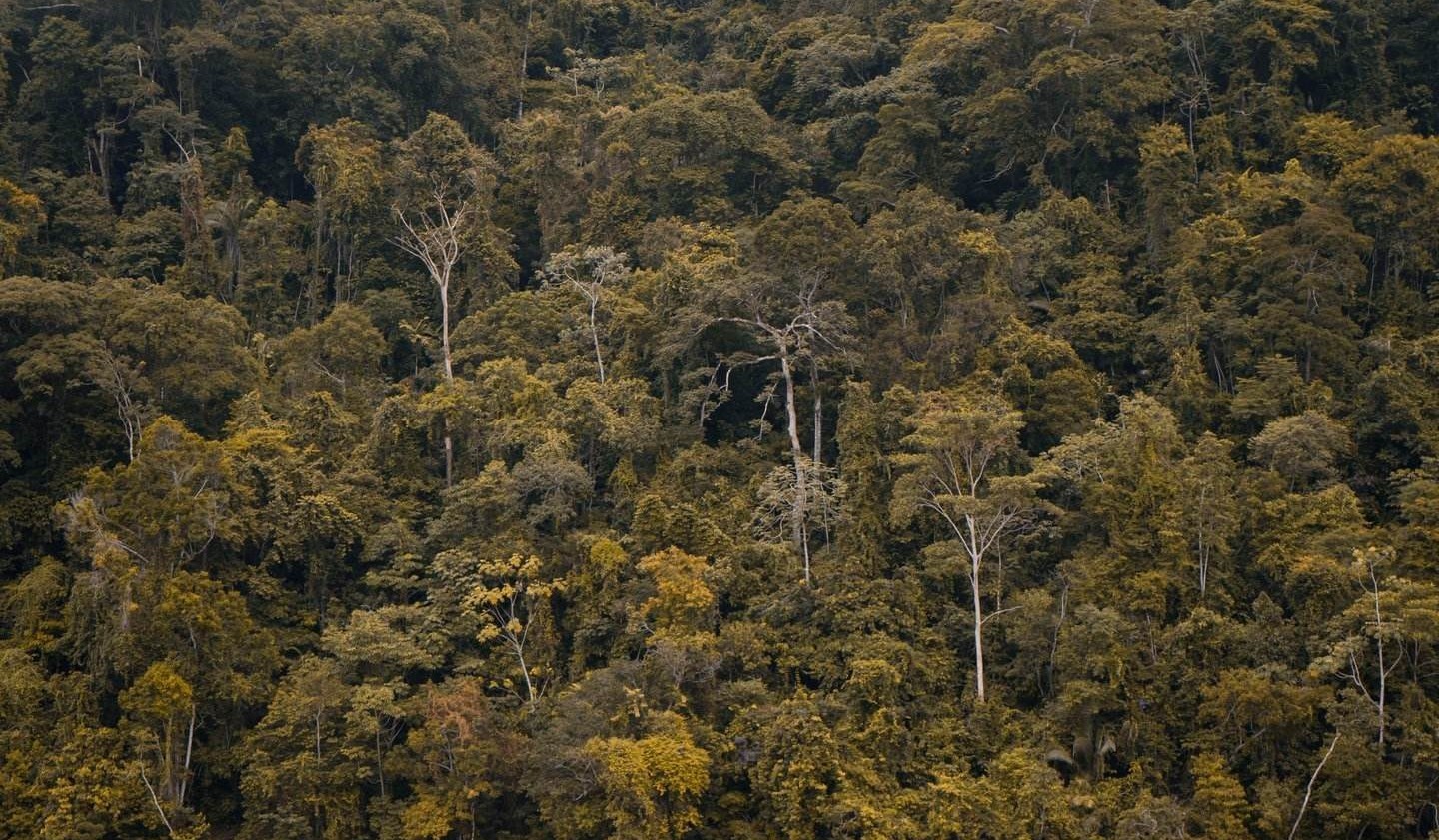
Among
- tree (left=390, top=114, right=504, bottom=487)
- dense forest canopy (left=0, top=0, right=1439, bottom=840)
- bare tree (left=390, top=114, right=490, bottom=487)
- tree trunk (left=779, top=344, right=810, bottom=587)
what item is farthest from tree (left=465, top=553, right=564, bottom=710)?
tree (left=390, top=114, right=504, bottom=487)

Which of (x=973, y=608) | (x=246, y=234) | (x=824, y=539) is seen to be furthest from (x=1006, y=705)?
(x=246, y=234)

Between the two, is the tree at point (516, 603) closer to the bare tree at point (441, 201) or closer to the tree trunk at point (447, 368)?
the tree trunk at point (447, 368)

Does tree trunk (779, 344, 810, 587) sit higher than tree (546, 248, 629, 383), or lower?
lower

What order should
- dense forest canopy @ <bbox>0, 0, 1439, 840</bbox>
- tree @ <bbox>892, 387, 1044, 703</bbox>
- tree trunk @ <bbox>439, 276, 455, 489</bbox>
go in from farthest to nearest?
tree trunk @ <bbox>439, 276, 455, 489</bbox>, tree @ <bbox>892, 387, 1044, 703</bbox>, dense forest canopy @ <bbox>0, 0, 1439, 840</bbox>

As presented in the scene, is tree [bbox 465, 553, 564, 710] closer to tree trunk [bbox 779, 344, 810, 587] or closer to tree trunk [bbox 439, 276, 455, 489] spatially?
tree trunk [bbox 439, 276, 455, 489]

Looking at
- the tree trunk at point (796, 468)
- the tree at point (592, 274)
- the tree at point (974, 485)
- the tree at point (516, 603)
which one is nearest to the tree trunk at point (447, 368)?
the tree at point (592, 274)

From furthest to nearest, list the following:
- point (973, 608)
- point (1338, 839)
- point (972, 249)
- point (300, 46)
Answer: point (300, 46)
point (972, 249)
point (973, 608)
point (1338, 839)

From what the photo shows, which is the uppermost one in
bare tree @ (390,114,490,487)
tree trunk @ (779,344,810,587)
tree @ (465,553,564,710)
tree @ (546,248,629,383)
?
bare tree @ (390,114,490,487)

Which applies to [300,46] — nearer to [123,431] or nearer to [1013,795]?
[123,431]
